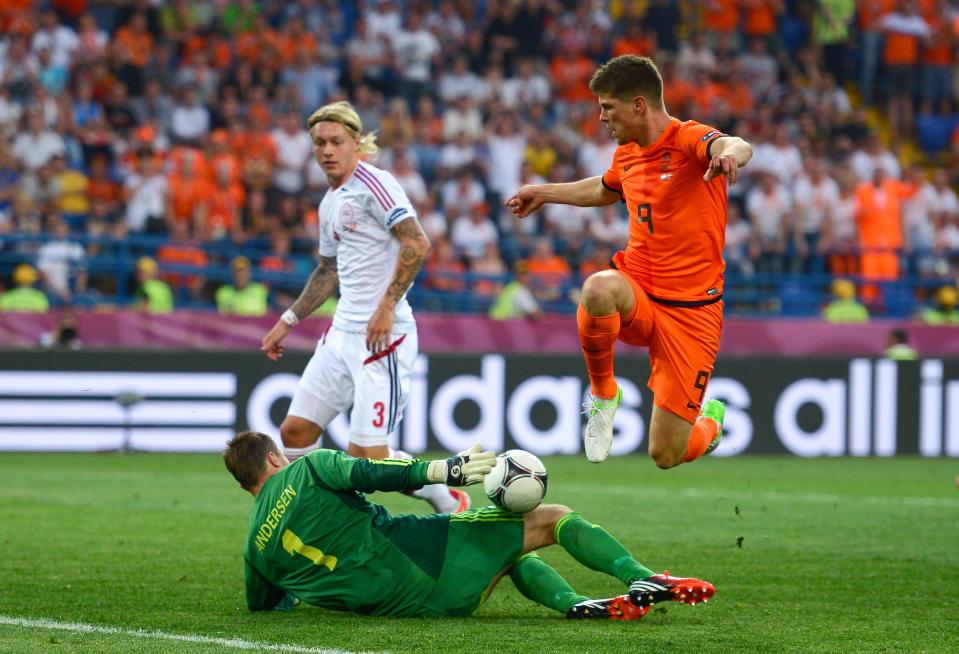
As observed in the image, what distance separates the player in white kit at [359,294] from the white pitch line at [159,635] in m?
1.95

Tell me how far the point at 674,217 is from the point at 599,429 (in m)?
1.13

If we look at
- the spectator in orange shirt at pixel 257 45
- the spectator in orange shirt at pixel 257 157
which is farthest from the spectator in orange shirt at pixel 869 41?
the spectator in orange shirt at pixel 257 157

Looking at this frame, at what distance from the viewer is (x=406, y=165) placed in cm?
1759

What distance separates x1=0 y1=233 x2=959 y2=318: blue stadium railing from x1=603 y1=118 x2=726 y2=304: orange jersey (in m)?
9.95

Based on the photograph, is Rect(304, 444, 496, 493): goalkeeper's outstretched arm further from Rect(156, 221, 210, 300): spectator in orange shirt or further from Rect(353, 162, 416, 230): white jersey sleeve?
Rect(156, 221, 210, 300): spectator in orange shirt

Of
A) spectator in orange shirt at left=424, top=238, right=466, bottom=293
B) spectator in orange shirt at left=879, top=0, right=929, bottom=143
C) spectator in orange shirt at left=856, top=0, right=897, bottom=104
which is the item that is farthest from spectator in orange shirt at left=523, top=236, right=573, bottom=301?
spectator in orange shirt at left=856, top=0, right=897, bottom=104

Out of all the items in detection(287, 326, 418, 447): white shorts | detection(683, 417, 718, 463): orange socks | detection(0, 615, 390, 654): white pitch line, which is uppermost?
detection(287, 326, 418, 447): white shorts

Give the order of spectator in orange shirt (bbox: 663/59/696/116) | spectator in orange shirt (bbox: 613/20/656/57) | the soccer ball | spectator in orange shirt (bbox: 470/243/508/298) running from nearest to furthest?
the soccer ball → spectator in orange shirt (bbox: 470/243/508/298) → spectator in orange shirt (bbox: 663/59/696/116) → spectator in orange shirt (bbox: 613/20/656/57)

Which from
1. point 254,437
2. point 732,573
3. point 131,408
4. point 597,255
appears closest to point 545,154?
point 597,255

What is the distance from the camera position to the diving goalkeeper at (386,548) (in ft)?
18.2

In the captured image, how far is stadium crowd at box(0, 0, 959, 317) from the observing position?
53.8ft

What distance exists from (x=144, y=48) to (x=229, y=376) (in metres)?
6.28

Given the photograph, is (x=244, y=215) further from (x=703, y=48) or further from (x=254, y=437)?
(x=254, y=437)

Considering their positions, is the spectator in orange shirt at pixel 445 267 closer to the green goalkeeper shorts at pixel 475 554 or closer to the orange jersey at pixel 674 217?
the orange jersey at pixel 674 217
